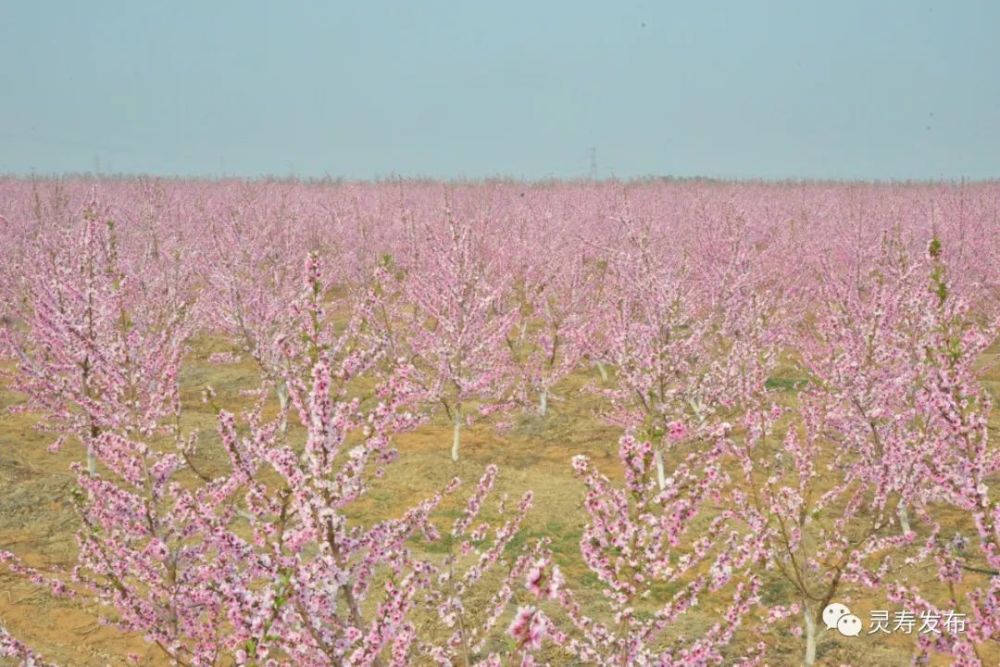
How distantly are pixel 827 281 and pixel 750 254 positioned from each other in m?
3.54

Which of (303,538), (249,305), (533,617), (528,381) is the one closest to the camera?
(533,617)

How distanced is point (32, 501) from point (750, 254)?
11446 mm

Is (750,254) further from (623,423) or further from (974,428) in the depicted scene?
(974,428)

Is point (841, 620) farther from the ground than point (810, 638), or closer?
closer

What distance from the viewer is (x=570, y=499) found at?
9359mm

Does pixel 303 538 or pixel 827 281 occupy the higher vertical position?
pixel 827 281

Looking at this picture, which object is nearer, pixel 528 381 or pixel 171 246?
pixel 528 381

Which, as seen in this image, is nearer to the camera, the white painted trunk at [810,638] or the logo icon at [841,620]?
the white painted trunk at [810,638]

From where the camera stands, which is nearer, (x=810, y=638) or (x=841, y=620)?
(x=810, y=638)

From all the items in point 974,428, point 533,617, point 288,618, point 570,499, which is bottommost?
point 570,499

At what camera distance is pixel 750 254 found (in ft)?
41.2

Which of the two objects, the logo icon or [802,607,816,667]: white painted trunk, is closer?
[802,607,816,667]: white painted trunk

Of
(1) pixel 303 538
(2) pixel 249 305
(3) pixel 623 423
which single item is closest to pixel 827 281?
(3) pixel 623 423

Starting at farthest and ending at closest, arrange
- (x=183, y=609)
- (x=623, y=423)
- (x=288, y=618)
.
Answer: (x=623, y=423), (x=183, y=609), (x=288, y=618)
